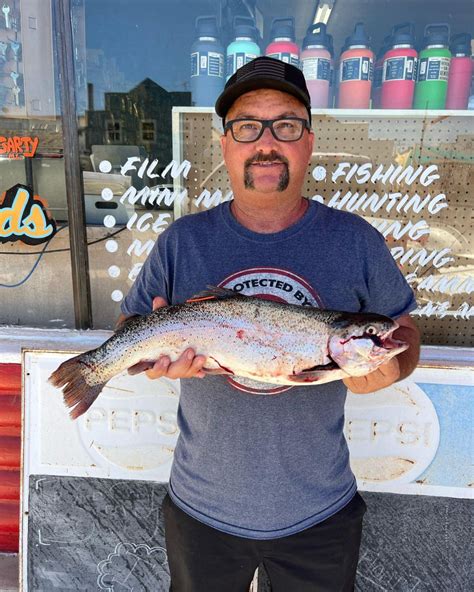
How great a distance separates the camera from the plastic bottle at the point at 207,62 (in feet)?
8.87

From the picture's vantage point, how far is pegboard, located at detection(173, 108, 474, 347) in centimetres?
269

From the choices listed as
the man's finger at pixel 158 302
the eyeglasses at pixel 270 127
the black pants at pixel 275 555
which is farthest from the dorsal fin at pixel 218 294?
the black pants at pixel 275 555


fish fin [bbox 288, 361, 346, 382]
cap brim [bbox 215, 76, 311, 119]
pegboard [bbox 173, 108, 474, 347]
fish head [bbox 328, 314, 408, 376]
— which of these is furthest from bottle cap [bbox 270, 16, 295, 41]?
fish fin [bbox 288, 361, 346, 382]

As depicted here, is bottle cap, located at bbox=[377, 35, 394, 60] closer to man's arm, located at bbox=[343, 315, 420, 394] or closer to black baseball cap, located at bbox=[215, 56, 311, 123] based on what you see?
black baseball cap, located at bbox=[215, 56, 311, 123]

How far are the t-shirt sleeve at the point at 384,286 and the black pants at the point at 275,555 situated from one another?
77 cm

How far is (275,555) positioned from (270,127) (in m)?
1.56

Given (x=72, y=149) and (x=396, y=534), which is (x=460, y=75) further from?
(x=396, y=534)

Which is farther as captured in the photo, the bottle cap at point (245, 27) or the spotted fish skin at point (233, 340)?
the bottle cap at point (245, 27)

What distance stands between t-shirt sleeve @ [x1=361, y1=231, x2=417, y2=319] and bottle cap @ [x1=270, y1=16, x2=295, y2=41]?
1.50 meters

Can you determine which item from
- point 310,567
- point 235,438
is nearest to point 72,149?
point 235,438

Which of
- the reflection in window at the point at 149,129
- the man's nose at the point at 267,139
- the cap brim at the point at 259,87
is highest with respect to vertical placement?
the cap brim at the point at 259,87

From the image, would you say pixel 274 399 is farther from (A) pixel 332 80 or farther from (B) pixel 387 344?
(A) pixel 332 80

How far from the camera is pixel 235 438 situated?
1.75 m

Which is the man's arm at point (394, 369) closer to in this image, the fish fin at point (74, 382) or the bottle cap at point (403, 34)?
the fish fin at point (74, 382)
